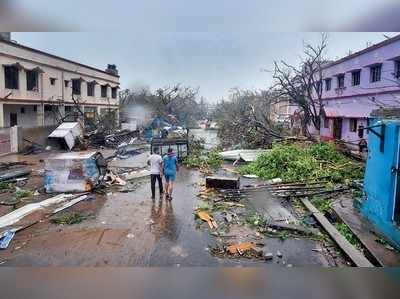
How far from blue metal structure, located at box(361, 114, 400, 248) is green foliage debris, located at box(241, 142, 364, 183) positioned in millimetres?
4257

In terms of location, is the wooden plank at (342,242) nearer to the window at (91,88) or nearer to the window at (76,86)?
the window at (76,86)

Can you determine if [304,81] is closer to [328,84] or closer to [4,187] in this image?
[328,84]

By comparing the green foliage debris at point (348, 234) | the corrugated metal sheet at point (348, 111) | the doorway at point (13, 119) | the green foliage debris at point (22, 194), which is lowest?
the green foliage debris at point (22, 194)

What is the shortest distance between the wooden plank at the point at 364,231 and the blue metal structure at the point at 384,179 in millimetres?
191

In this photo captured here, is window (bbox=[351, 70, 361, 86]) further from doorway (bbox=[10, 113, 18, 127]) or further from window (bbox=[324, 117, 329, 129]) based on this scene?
doorway (bbox=[10, 113, 18, 127])

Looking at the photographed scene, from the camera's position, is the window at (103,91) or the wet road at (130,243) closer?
the wet road at (130,243)

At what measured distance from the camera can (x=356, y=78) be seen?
19500 millimetres

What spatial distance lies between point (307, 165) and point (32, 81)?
65.8ft

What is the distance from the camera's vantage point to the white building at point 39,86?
21312mm

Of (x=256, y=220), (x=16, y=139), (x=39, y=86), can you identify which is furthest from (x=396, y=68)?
(x=39, y=86)

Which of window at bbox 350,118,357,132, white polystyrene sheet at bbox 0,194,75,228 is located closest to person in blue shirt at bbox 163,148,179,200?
white polystyrene sheet at bbox 0,194,75,228

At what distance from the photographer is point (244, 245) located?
6.29m

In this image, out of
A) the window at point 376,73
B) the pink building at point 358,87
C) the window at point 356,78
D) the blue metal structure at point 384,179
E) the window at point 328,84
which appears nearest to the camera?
the blue metal structure at point 384,179

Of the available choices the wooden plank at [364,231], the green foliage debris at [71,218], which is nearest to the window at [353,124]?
the wooden plank at [364,231]
